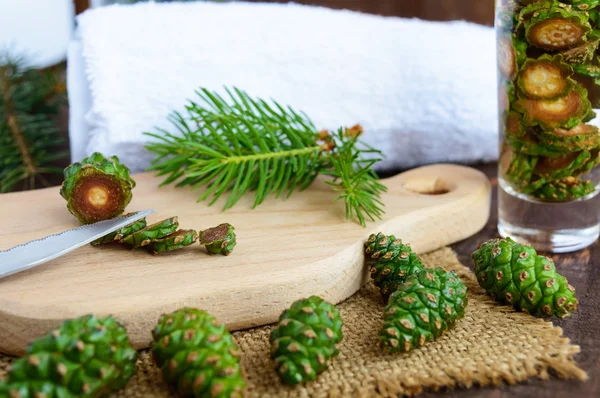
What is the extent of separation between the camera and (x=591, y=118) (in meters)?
0.85

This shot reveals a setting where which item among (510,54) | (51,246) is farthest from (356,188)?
(51,246)

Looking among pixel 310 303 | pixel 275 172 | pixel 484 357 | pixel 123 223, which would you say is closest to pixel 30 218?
pixel 123 223

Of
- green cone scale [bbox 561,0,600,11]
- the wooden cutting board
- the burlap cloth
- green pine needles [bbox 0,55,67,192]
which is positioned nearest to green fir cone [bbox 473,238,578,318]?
the burlap cloth

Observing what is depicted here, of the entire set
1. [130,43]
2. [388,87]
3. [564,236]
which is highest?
[130,43]

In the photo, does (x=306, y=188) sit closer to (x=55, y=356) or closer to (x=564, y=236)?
(x=564, y=236)

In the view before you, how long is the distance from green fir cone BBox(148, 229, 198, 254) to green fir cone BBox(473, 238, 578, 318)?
353mm

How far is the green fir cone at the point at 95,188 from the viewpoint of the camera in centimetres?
85

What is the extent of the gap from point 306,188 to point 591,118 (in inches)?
16.4

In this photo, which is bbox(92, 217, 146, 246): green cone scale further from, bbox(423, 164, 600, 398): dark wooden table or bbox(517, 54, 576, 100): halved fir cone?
bbox(517, 54, 576, 100): halved fir cone

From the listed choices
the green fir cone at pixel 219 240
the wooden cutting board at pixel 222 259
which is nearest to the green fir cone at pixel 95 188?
the wooden cutting board at pixel 222 259

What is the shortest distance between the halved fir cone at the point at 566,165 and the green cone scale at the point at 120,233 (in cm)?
53

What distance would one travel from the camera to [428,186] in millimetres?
1068

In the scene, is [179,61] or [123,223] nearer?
[123,223]

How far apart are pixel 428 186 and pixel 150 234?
49 cm
